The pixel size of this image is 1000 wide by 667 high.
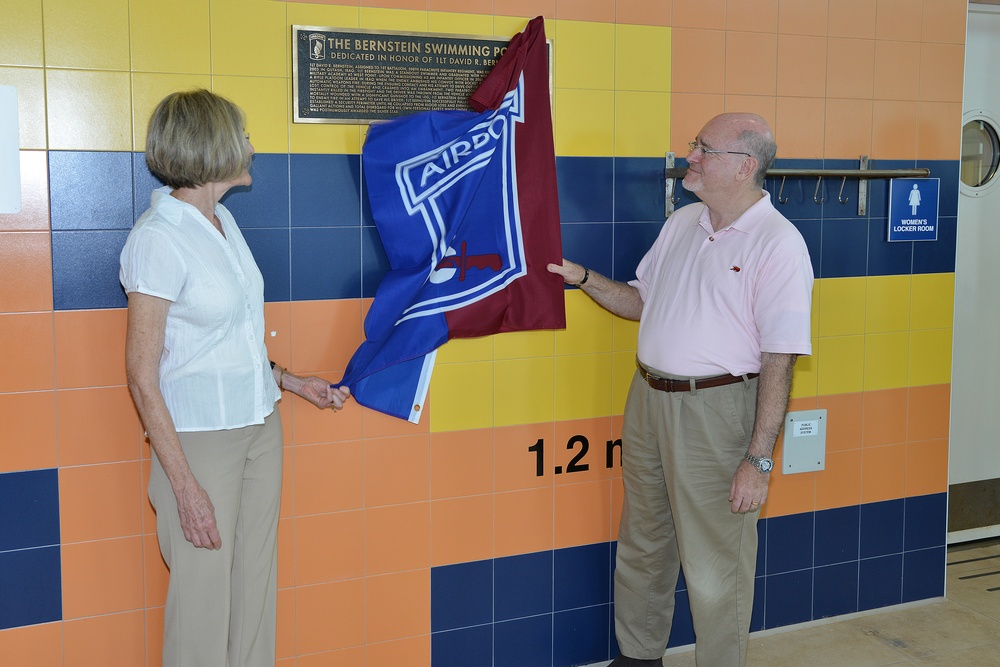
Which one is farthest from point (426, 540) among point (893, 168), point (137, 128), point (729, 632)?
point (893, 168)

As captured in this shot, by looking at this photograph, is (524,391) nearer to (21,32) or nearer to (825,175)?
(825,175)

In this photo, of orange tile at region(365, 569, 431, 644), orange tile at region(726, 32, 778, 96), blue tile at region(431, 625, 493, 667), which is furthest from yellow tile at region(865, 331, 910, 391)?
orange tile at region(365, 569, 431, 644)

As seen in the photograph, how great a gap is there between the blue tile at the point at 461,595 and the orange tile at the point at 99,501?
92 centimetres

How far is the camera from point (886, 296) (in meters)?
3.44

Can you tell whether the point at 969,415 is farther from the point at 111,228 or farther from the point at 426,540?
the point at 111,228

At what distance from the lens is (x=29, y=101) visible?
7.74ft

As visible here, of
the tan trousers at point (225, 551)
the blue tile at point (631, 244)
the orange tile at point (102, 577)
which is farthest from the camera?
the blue tile at point (631, 244)

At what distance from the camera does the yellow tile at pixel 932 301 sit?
3.50m

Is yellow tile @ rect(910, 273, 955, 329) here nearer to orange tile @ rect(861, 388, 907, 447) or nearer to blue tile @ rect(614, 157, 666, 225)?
orange tile @ rect(861, 388, 907, 447)

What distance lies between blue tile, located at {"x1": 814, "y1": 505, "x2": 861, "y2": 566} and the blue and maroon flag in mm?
1465

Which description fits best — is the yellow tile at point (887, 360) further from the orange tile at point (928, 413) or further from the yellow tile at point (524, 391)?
the yellow tile at point (524, 391)

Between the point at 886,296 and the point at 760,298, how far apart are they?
1.12 metres

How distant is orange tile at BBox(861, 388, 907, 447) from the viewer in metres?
3.47

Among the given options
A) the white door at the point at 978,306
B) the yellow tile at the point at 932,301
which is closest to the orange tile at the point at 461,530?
the yellow tile at the point at 932,301
